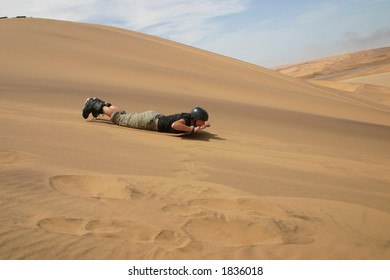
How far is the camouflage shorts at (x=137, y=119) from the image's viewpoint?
5.32m

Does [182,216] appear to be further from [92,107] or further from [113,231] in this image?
[92,107]

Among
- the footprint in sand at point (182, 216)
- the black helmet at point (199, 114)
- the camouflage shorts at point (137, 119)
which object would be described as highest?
the black helmet at point (199, 114)

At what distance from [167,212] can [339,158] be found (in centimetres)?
345

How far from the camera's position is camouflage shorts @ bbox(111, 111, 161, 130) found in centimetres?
532

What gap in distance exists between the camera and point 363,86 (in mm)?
35656

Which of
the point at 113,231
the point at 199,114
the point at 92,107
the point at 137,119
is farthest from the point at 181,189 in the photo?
the point at 92,107

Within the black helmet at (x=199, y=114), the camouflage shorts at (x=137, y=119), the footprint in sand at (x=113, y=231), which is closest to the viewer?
the footprint in sand at (x=113, y=231)

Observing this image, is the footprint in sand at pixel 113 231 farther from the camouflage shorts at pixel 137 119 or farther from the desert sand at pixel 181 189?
the camouflage shorts at pixel 137 119

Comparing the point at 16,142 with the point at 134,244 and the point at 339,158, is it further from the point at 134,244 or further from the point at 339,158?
the point at 339,158

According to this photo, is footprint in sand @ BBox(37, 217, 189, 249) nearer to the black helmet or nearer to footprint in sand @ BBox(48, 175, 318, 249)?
footprint in sand @ BBox(48, 175, 318, 249)

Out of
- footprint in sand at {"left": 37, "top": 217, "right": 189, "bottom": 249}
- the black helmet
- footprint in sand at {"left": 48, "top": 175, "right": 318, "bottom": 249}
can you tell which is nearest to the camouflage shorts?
the black helmet

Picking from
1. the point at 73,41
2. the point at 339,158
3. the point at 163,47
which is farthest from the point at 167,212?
the point at 163,47

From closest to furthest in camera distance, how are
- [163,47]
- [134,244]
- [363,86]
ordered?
[134,244] < [163,47] < [363,86]

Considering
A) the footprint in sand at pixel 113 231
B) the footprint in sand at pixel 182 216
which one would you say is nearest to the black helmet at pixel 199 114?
the footprint in sand at pixel 182 216
